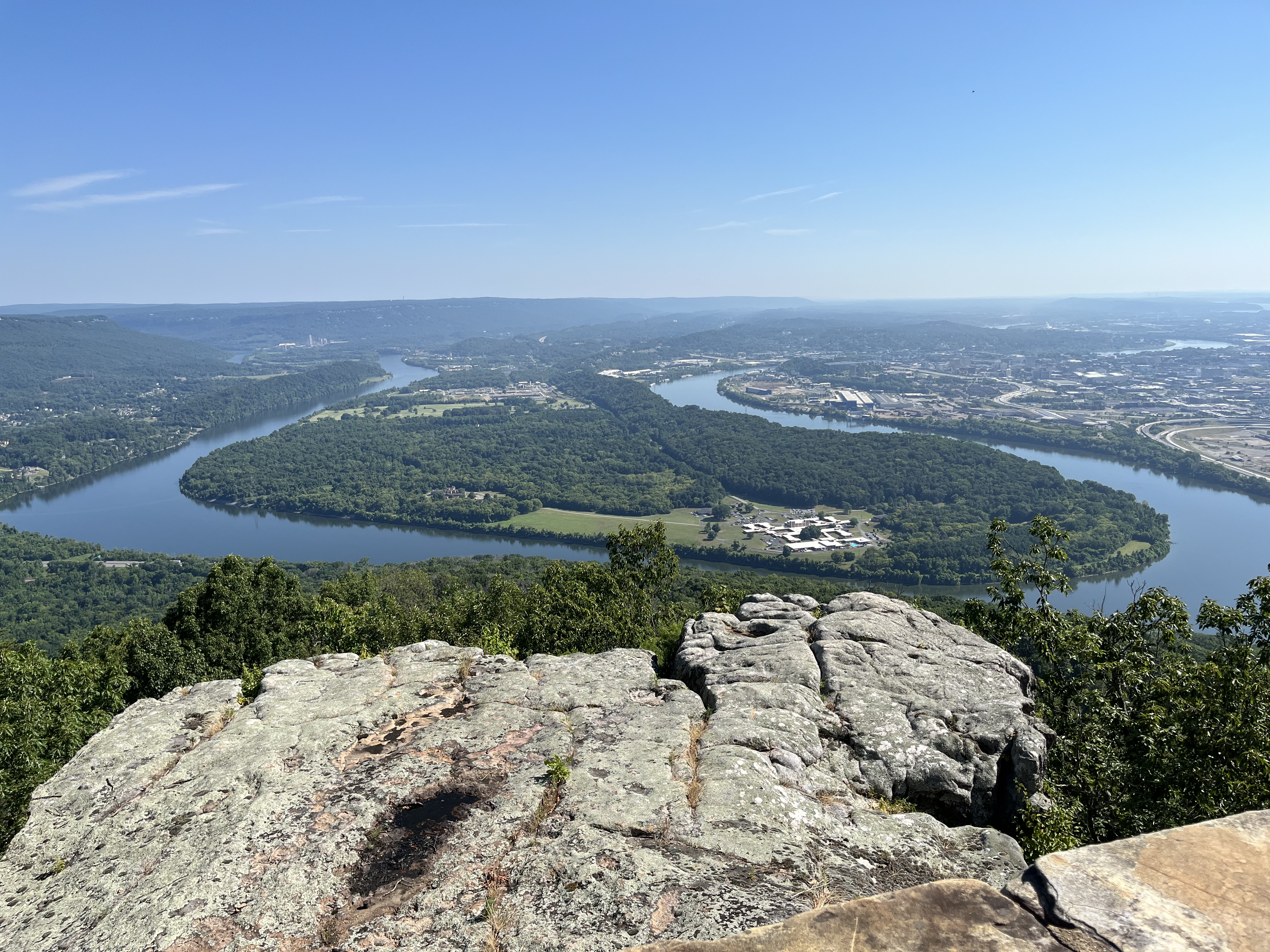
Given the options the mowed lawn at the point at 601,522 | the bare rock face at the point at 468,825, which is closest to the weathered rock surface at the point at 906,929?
the bare rock face at the point at 468,825

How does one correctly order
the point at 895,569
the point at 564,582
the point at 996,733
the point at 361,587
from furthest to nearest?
the point at 895,569 → the point at 361,587 → the point at 564,582 → the point at 996,733

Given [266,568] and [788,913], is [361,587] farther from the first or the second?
[788,913]

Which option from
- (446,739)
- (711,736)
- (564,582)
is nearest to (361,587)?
(564,582)

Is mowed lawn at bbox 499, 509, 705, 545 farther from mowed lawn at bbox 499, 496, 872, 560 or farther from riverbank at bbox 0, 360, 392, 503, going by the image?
riverbank at bbox 0, 360, 392, 503

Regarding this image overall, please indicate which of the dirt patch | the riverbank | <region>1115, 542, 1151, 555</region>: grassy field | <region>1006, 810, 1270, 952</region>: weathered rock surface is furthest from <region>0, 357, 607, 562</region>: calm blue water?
<region>1006, 810, 1270, 952</region>: weathered rock surface

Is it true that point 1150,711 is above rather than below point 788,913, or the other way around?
below

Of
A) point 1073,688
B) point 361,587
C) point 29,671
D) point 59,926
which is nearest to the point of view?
point 59,926

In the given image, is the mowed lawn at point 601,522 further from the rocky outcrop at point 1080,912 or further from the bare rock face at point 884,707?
the rocky outcrop at point 1080,912
